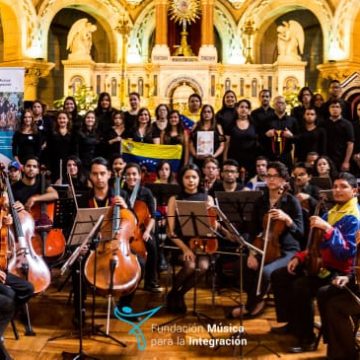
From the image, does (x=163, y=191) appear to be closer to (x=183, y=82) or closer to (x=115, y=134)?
(x=115, y=134)

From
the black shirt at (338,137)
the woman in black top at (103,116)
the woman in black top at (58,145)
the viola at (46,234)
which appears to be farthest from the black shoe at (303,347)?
the woman in black top at (103,116)

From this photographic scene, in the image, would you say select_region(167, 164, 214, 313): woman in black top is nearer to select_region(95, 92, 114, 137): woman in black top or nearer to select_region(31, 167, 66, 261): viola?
select_region(31, 167, 66, 261): viola

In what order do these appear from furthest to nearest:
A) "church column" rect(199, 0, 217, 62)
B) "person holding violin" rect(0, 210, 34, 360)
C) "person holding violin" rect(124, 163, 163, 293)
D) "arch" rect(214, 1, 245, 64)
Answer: "arch" rect(214, 1, 245, 64)
"church column" rect(199, 0, 217, 62)
"person holding violin" rect(124, 163, 163, 293)
"person holding violin" rect(0, 210, 34, 360)

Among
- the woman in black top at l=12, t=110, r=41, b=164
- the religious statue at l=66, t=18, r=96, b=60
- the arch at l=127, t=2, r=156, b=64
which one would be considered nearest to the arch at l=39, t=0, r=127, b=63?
the arch at l=127, t=2, r=156, b=64

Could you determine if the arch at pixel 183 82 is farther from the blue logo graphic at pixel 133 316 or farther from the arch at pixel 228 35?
the blue logo graphic at pixel 133 316

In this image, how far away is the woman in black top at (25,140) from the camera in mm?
6832

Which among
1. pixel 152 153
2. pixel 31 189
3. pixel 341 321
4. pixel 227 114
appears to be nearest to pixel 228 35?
pixel 227 114

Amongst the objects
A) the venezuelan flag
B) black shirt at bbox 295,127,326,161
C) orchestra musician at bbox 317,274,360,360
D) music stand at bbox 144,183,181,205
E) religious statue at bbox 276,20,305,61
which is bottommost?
orchestra musician at bbox 317,274,360,360

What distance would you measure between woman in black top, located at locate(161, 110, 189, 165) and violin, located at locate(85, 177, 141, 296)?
95.4 inches

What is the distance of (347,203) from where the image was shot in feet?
14.1

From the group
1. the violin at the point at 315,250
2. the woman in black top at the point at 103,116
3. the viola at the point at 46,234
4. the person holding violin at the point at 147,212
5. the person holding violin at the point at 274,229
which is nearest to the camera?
the violin at the point at 315,250

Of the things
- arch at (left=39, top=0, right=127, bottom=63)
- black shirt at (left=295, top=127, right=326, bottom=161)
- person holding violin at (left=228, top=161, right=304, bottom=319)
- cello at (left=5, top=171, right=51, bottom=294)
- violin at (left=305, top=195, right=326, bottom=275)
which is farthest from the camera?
arch at (left=39, top=0, right=127, bottom=63)

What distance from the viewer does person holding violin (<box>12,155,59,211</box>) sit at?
5652mm

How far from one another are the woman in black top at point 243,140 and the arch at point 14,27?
29.8 ft
